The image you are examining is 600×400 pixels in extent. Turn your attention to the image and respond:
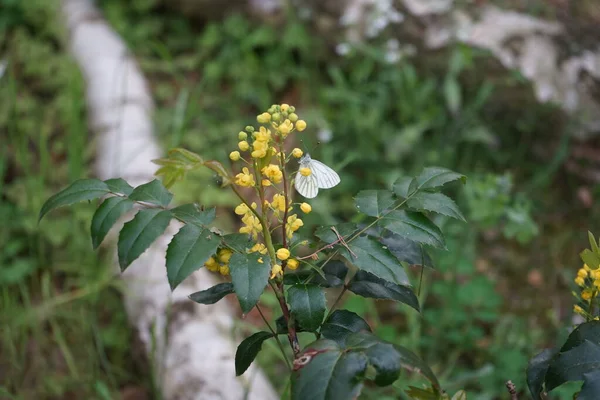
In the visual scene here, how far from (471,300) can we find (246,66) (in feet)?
6.97

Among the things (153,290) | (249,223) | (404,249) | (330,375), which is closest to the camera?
(330,375)

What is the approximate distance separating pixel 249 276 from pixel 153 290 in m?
1.48

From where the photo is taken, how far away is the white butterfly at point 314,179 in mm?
1116

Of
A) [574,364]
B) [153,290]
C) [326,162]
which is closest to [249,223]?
[574,364]

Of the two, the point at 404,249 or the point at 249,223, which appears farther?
the point at 404,249

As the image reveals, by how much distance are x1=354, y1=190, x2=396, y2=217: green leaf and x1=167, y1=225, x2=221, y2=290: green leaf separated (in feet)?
1.06

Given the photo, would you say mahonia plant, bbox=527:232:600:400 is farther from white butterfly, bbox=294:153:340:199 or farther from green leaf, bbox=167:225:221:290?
green leaf, bbox=167:225:221:290

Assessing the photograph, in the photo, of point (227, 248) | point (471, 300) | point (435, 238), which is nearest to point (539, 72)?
point (471, 300)

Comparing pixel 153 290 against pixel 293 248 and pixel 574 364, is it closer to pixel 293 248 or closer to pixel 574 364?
pixel 293 248

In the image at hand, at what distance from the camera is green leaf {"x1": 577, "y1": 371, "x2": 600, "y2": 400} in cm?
95

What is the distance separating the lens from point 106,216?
1.04 metres

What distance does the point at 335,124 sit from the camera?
3.49 metres

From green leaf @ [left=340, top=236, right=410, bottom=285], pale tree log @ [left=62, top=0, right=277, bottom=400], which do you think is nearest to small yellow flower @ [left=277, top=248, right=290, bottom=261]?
green leaf @ [left=340, top=236, right=410, bottom=285]

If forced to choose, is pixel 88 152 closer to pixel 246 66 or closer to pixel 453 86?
pixel 246 66
